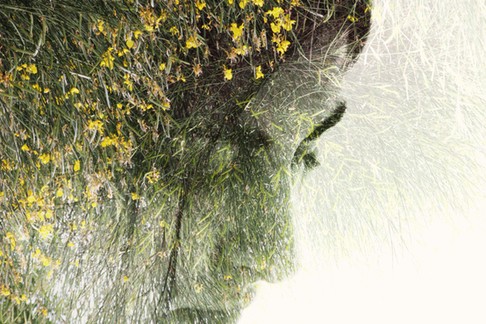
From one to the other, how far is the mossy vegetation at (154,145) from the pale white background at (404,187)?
0.05m

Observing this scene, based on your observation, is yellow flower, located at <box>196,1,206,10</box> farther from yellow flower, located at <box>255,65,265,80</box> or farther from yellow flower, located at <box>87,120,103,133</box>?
yellow flower, located at <box>87,120,103,133</box>

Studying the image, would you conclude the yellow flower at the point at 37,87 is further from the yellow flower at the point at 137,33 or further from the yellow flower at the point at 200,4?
the yellow flower at the point at 200,4

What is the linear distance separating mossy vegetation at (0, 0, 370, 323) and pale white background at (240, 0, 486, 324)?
0.05m

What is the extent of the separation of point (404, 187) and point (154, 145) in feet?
1.51

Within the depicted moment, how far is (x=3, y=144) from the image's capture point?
0.86m

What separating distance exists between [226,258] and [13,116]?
45 cm

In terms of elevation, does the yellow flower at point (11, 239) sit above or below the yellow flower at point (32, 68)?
below

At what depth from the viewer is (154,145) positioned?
0.98 m

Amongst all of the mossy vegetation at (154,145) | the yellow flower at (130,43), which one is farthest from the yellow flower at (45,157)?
the yellow flower at (130,43)

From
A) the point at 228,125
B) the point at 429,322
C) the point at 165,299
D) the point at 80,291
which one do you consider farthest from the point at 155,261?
the point at 429,322

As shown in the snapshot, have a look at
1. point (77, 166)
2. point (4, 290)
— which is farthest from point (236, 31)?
point (4, 290)

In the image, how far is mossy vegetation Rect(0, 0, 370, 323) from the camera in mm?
806

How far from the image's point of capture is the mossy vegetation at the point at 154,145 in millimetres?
806

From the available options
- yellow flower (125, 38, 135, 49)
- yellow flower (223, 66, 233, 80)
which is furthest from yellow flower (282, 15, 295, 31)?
yellow flower (125, 38, 135, 49)
